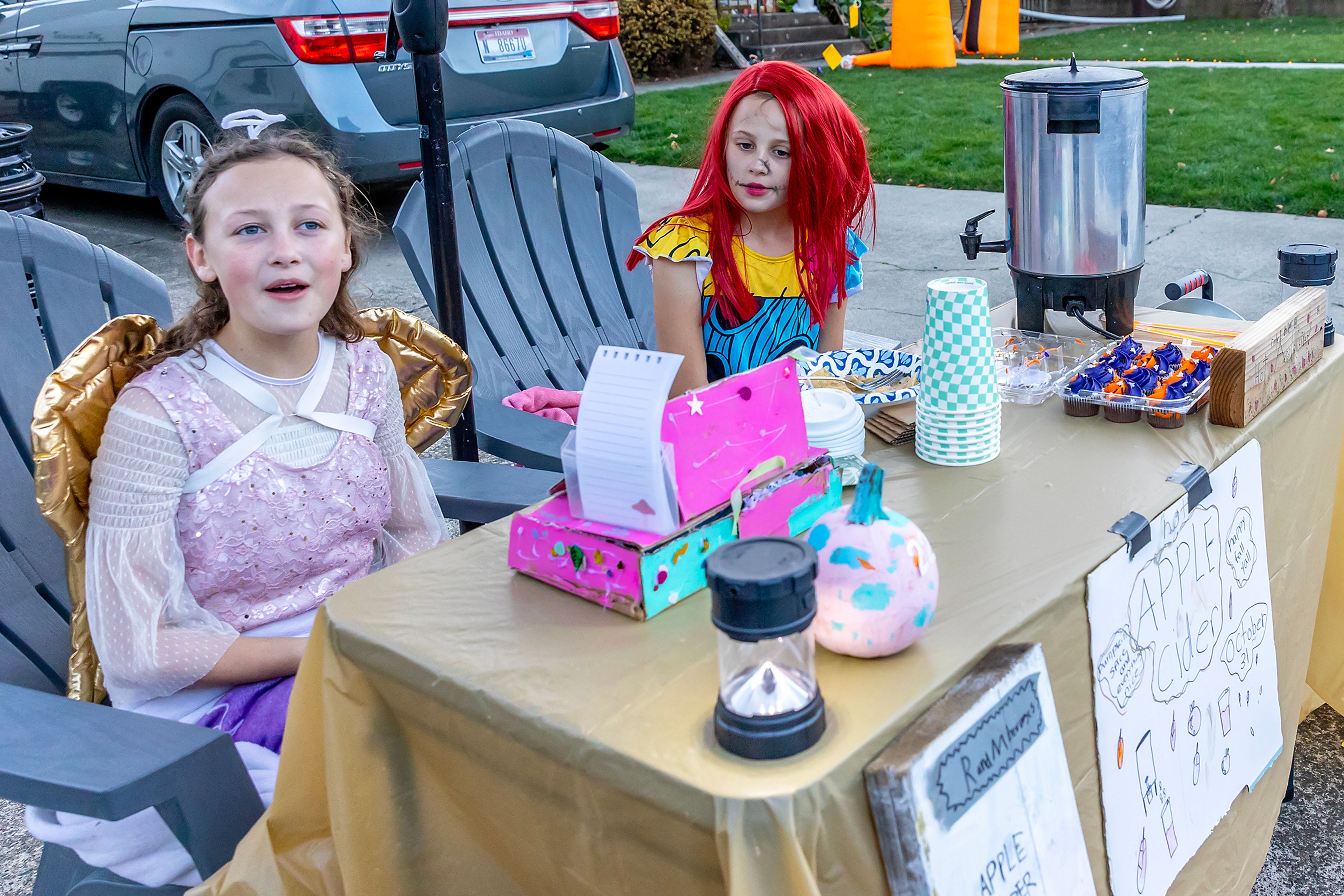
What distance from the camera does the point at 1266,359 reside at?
1.79 m

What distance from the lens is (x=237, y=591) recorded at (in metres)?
1.77

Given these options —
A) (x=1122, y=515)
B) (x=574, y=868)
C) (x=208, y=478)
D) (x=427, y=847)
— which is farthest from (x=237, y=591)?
(x=1122, y=515)

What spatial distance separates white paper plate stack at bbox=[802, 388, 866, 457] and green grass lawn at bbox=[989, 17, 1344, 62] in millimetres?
9839

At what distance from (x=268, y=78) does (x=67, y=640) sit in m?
3.94

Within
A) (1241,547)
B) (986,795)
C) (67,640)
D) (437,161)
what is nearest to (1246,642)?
(1241,547)

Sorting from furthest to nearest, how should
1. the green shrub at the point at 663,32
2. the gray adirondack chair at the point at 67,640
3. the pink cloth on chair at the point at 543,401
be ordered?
the green shrub at the point at 663,32, the pink cloth on chair at the point at 543,401, the gray adirondack chair at the point at 67,640

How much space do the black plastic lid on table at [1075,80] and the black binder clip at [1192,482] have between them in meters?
0.81

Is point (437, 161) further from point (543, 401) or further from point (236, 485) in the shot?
point (236, 485)

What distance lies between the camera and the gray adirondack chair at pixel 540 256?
3.05 m

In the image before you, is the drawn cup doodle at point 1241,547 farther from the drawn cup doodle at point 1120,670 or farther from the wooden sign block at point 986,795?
the wooden sign block at point 986,795

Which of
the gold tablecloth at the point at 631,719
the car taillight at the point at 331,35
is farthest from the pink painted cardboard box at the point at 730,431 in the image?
the car taillight at the point at 331,35

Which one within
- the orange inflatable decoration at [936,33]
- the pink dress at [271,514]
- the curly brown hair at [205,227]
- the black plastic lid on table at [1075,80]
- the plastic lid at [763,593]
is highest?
the orange inflatable decoration at [936,33]

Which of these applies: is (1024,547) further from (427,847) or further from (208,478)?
(208,478)

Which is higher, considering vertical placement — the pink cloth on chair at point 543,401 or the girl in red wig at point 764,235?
the girl in red wig at point 764,235
